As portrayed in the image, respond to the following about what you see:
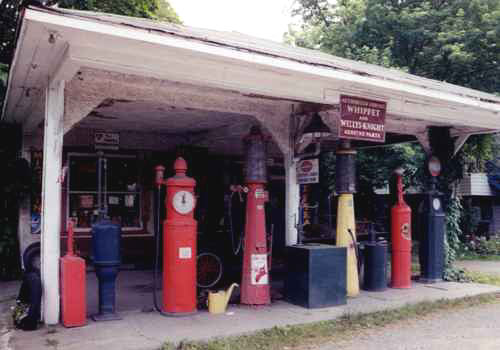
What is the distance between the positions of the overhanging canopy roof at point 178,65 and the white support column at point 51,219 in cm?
66

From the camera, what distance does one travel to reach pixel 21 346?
4.93 m

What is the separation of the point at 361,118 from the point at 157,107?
3193 mm

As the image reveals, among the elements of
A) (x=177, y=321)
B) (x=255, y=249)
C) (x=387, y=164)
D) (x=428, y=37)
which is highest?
(x=428, y=37)

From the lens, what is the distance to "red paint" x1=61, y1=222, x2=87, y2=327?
5535 mm

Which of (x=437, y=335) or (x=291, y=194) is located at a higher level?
(x=291, y=194)

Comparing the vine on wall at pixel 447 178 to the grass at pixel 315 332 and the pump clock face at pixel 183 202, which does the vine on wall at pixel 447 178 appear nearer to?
the grass at pixel 315 332

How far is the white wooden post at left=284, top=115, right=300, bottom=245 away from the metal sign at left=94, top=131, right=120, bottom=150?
171 inches

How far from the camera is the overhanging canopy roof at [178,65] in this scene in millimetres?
4688

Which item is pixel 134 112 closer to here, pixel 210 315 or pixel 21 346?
pixel 210 315

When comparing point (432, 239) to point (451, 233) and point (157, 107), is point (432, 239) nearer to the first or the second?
point (451, 233)

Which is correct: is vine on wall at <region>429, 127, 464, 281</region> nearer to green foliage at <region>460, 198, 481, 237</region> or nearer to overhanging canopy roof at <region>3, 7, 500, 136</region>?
overhanging canopy roof at <region>3, 7, 500, 136</region>

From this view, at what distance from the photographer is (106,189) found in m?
10.5

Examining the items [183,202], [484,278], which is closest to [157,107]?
[183,202]

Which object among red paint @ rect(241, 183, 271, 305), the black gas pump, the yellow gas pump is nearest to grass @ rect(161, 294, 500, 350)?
the yellow gas pump
